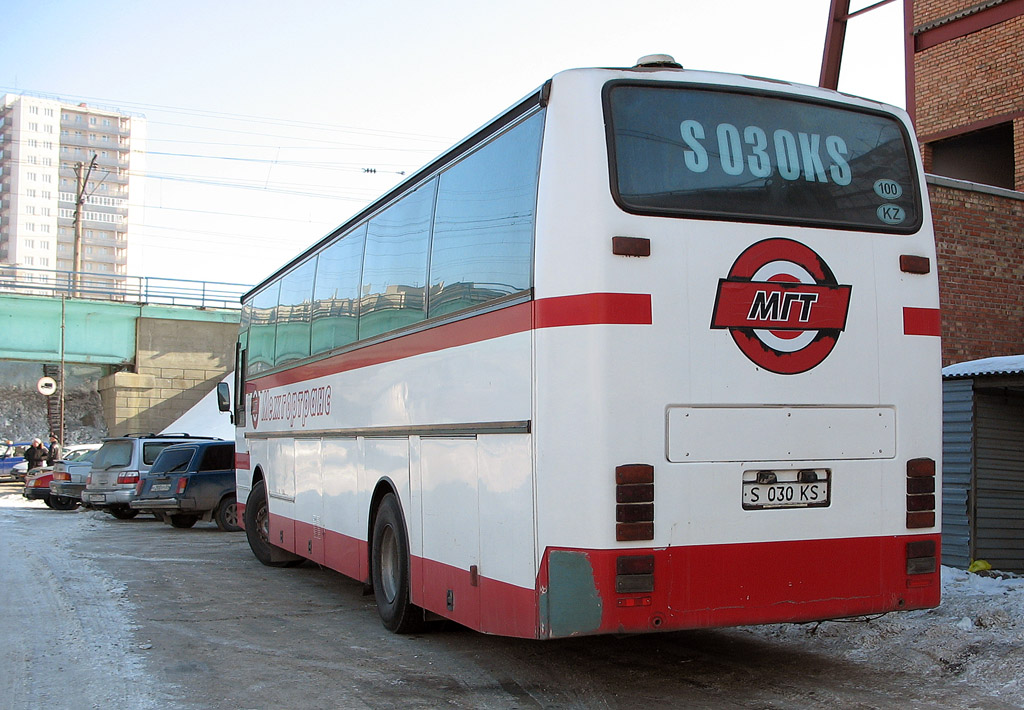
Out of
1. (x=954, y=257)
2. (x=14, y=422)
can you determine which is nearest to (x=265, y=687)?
(x=954, y=257)

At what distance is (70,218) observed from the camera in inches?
5300

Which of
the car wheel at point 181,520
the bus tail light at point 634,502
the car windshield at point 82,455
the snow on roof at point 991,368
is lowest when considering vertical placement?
the car wheel at point 181,520

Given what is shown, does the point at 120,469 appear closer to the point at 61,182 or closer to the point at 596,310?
the point at 596,310

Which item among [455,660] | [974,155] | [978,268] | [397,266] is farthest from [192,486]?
[974,155]

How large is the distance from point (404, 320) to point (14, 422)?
2381 inches

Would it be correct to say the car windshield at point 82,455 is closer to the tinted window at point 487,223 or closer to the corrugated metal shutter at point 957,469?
the corrugated metal shutter at point 957,469

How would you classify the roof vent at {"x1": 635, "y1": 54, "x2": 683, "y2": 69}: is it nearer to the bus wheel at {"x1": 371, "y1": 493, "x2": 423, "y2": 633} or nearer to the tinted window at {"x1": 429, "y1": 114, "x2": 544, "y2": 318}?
the tinted window at {"x1": 429, "y1": 114, "x2": 544, "y2": 318}

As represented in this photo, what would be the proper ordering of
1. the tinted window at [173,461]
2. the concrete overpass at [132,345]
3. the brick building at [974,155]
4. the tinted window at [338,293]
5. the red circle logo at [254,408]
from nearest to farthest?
the tinted window at [338,293]
the brick building at [974,155]
the red circle logo at [254,408]
the tinted window at [173,461]
the concrete overpass at [132,345]

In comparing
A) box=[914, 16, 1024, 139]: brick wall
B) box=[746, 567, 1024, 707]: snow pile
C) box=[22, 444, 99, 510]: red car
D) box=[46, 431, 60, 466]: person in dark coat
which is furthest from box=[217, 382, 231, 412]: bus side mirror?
box=[46, 431, 60, 466]: person in dark coat

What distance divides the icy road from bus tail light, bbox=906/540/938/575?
0.72m

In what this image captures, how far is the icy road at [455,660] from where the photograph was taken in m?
6.31

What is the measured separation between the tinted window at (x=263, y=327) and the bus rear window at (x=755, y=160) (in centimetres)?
778

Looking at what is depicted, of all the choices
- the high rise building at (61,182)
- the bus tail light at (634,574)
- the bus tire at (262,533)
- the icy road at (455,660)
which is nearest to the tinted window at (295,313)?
the bus tire at (262,533)

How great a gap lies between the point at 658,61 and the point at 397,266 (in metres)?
2.83
